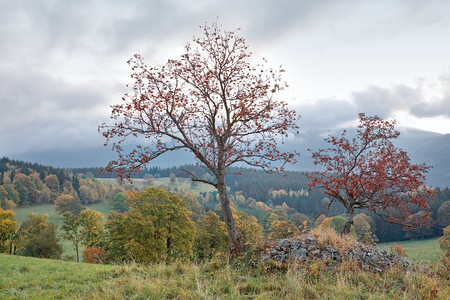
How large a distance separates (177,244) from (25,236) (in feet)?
99.2

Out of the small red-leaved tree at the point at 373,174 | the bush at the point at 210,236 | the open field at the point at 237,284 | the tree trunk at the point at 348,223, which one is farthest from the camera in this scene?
the bush at the point at 210,236

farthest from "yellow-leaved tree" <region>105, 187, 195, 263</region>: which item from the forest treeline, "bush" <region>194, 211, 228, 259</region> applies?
the forest treeline

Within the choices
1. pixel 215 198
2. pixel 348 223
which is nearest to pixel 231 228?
pixel 348 223

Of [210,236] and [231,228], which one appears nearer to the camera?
[231,228]

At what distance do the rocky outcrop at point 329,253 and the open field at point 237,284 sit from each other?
657 mm

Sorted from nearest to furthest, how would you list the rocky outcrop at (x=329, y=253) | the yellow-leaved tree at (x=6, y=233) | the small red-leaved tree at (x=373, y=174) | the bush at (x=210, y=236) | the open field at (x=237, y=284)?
1. the open field at (x=237, y=284)
2. the rocky outcrop at (x=329, y=253)
3. the small red-leaved tree at (x=373, y=174)
4. the bush at (x=210, y=236)
5. the yellow-leaved tree at (x=6, y=233)

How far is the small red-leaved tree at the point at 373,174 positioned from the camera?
15172mm

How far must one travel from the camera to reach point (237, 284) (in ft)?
23.8

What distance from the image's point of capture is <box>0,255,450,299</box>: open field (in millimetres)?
6934

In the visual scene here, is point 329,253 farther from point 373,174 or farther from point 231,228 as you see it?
point 373,174

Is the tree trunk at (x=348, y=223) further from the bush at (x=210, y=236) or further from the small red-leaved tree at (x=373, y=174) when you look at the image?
the bush at (x=210, y=236)

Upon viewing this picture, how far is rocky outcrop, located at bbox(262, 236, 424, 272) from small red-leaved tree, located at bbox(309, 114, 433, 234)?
4.61m

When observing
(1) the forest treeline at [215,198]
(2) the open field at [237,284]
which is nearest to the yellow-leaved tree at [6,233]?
(2) the open field at [237,284]

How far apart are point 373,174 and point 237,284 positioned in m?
12.0
